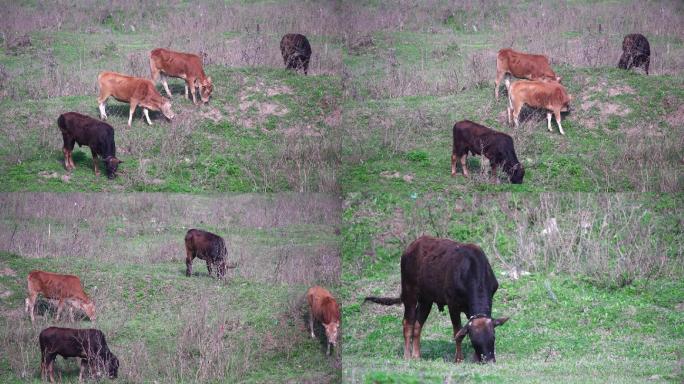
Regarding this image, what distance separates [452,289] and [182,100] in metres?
5.17

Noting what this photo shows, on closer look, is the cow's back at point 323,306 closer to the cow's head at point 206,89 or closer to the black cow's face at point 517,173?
the black cow's face at point 517,173

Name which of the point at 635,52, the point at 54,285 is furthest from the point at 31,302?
the point at 635,52

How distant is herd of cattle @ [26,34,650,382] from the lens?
27.1ft

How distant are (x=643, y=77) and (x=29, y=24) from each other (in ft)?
25.2

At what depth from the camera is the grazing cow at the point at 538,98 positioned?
38.4 ft

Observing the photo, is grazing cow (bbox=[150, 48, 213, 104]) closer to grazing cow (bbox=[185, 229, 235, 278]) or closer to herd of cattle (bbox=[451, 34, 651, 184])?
grazing cow (bbox=[185, 229, 235, 278])

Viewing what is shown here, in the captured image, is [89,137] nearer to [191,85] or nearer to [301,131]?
[191,85]

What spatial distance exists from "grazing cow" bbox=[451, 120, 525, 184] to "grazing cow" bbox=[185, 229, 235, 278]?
278 centimetres

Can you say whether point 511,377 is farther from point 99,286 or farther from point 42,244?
point 42,244

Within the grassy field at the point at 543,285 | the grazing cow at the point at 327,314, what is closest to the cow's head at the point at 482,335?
the grassy field at the point at 543,285

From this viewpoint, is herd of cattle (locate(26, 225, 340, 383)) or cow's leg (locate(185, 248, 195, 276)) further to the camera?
cow's leg (locate(185, 248, 195, 276))

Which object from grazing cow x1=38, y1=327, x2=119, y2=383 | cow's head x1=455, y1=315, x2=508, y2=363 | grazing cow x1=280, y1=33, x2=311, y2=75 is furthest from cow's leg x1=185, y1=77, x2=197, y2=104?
cow's head x1=455, y1=315, x2=508, y2=363

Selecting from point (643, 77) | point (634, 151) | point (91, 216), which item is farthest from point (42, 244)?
point (643, 77)

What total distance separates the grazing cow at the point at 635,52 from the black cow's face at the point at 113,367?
297 inches
